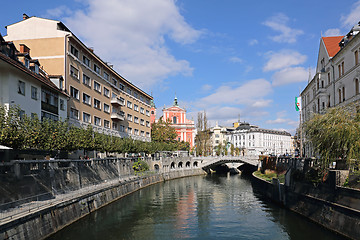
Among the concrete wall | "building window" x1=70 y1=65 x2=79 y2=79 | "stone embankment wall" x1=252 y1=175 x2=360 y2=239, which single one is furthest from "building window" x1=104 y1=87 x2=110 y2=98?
"stone embankment wall" x1=252 y1=175 x2=360 y2=239

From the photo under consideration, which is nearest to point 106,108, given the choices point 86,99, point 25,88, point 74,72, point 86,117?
point 86,99

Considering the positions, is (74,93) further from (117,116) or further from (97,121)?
(117,116)

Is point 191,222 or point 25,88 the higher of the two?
point 25,88

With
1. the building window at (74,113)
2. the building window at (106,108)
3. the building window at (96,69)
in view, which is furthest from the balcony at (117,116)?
the building window at (74,113)

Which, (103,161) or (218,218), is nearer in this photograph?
(218,218)

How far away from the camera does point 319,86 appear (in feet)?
196

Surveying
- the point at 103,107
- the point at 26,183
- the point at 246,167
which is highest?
the point at 103,107

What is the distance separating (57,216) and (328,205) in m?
21.5

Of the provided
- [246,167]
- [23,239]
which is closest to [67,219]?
[23,239]

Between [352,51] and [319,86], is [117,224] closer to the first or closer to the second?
[352,51]

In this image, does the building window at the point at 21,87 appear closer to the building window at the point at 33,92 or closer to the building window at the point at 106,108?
the building window at the point at 33,92

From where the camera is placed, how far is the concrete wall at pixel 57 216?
1817 centimetres

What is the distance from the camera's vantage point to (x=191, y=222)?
29625 millimetres

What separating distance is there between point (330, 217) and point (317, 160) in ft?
19.6
